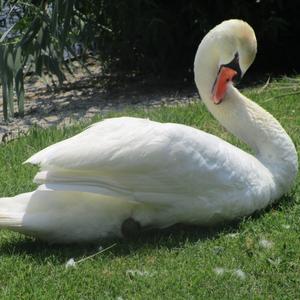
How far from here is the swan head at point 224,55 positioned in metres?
4.71

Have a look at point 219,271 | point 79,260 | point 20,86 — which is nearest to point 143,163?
point 79,260

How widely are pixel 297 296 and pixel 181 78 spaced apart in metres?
6.63

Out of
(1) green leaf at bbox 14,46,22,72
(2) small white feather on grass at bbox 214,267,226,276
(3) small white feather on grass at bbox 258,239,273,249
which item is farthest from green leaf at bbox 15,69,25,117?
(2) small white feather on grass at bbox 214,267,226,276

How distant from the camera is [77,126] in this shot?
22.9ft

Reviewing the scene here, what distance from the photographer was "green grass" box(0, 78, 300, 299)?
353 cm

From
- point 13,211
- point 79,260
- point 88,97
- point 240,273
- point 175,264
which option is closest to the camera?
point 240,273

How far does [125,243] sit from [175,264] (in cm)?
43

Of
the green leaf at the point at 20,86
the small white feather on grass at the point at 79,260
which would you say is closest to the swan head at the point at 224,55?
the small white feather on grass at the point at 79,260

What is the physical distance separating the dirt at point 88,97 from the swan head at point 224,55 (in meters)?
3.04

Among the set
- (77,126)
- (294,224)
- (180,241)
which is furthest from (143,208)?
(77,126)

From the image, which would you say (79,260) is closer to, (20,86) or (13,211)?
(13,211)

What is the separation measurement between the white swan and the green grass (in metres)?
0.10

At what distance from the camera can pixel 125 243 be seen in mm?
4137

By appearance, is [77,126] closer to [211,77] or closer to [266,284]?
[211,77]
